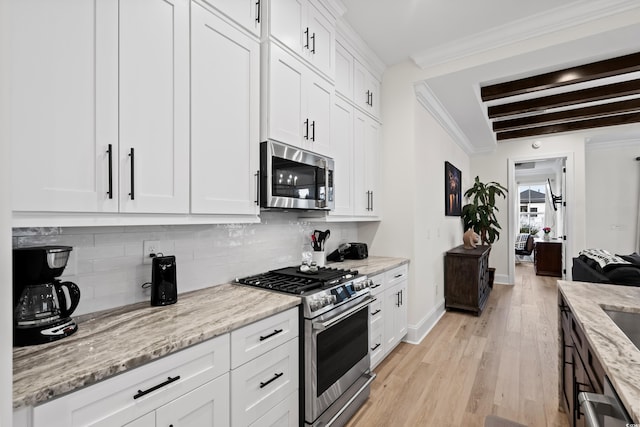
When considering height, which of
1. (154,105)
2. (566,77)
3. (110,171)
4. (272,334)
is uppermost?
(566,77)

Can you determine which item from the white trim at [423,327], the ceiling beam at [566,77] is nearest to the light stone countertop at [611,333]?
the white trim at [423,327]

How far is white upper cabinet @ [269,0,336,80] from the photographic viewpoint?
193 cm

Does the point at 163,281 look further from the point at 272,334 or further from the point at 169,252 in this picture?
the point at 272,334

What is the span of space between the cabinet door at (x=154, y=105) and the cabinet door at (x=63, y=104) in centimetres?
5

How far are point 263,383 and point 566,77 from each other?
4231mm

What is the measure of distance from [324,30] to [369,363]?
8.56 ft

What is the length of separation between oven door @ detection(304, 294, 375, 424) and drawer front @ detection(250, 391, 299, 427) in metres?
0.07

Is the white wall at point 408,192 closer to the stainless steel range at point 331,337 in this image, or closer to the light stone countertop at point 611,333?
the stainless steel range at point 331,337

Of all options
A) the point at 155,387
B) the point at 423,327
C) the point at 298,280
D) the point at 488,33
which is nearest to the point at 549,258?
the point at 423,327

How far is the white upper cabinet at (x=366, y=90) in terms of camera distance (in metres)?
2.99

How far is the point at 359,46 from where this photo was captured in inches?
116

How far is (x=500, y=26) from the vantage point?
2.72 metres

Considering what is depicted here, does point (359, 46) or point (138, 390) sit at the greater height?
point (359, 46)

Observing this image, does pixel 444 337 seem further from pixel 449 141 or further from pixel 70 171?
pixel 70 171
